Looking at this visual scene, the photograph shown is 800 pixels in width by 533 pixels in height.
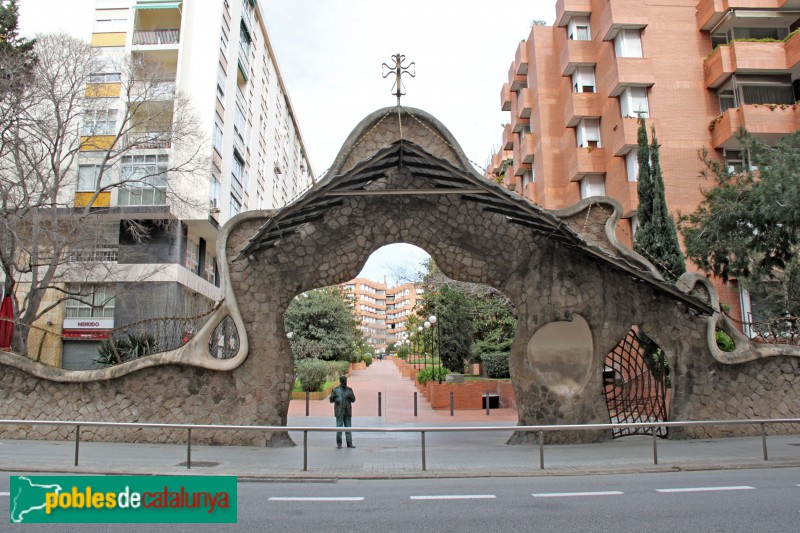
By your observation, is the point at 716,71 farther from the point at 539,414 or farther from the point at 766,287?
the point at 539,414

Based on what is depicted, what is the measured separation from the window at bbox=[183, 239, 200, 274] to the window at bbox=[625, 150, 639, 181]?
23385 mm

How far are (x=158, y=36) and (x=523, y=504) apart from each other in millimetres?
32952

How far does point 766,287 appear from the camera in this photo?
66.9 feet

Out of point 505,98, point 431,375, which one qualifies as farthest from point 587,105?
point 431,375

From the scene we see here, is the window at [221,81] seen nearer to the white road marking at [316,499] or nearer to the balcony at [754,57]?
the balcony at [754,57]

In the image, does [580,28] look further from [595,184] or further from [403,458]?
[403,458]

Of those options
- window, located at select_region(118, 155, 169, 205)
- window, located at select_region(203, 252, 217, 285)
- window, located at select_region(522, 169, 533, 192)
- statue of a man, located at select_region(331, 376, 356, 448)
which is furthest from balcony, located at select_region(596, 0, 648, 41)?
window, located at select_region(203, 252, 217, 285)

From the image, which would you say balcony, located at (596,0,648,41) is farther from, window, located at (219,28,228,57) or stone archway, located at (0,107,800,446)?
window, located at (219,28,228,57)

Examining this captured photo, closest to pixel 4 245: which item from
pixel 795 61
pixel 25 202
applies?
pixel 25 202

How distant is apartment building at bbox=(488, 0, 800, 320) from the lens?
26.2 metres

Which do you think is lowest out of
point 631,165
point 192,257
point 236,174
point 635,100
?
point 192,257

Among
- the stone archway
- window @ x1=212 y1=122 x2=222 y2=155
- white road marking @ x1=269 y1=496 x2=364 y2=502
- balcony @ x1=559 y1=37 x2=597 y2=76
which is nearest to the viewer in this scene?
white road marking @ x1=269 y1=496 x2=364 y2=502

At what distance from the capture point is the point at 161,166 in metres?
28.5

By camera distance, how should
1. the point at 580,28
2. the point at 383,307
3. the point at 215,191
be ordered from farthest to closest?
the point at 383,307, the point at 580,28, the point at 215,191
